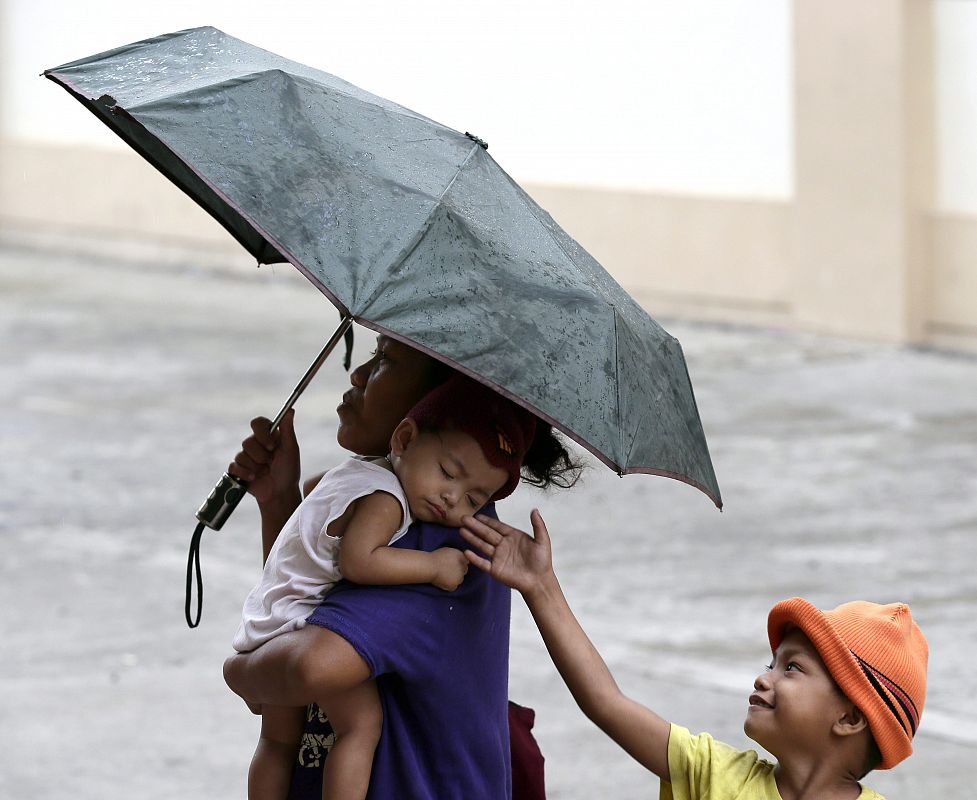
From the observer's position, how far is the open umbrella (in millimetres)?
2268

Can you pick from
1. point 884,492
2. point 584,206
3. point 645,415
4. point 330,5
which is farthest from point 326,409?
point 645,415

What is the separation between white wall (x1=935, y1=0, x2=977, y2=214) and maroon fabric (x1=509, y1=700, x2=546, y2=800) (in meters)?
8.40

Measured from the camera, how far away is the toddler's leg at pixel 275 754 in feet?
8.43

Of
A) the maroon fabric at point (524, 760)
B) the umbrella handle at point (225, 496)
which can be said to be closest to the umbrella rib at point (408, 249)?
the umbrella handle at point (225, 496)

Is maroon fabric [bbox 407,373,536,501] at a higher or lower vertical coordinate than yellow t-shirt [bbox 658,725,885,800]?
higher

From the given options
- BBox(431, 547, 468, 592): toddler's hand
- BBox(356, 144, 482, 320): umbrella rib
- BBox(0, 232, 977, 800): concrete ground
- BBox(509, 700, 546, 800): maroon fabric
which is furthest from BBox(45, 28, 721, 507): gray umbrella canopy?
BBox(0, 232, 977, 800): concrete ground

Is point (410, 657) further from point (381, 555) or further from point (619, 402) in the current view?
point (619, 402)

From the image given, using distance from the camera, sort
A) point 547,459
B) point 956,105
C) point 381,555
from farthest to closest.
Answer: point 956,105 < point 547,459 < point 381,555

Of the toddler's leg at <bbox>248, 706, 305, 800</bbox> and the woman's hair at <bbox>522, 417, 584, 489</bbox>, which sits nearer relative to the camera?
the toddler's leg at <bbox>248, 706, 305, 800</bbox>

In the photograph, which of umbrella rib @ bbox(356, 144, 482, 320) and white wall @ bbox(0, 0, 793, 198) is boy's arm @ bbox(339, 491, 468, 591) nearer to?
umbrella rib @ bbox(356, 144, 482, 320)

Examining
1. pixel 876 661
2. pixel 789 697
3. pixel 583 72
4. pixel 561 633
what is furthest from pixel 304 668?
pixel 583 72

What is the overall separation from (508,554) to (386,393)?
1.00 ft

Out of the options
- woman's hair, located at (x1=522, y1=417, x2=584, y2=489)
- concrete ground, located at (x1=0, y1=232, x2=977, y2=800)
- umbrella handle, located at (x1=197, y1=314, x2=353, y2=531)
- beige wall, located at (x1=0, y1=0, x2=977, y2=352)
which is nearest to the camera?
woman's hair, located at (x1=522, y1=417, x2=584, y2=489)

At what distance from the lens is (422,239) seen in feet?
7.63
